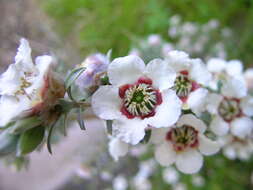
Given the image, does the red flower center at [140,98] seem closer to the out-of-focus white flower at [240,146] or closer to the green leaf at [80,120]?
the green leaf at [80,120]

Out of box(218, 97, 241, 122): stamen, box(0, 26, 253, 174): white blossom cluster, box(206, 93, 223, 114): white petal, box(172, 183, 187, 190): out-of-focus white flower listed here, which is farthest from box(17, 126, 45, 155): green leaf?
box(172, 183, 187, 190): out-of-focus white flower

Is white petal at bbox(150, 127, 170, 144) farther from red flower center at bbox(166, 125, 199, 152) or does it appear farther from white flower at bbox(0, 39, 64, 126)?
white flower at bbox(0, 39, 64, 126)

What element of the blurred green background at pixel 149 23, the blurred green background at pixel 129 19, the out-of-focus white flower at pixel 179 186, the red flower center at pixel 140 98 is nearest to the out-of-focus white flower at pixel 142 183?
the blurred green background at pixel 149 23

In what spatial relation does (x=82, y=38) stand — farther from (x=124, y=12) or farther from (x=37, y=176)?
(x=37, y=176)

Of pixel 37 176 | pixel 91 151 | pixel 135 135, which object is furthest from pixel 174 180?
pixel 135 135

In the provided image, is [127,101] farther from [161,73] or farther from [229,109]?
[229,109]
